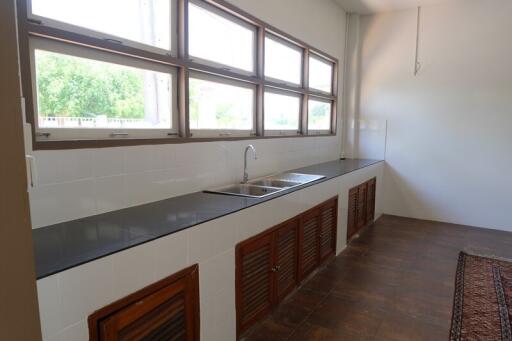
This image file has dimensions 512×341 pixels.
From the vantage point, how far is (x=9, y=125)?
573 mm

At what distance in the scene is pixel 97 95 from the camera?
1.96 metres

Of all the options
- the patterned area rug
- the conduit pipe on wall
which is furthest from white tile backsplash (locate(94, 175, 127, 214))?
the conduit pipe on wall

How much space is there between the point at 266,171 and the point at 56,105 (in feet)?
6.75

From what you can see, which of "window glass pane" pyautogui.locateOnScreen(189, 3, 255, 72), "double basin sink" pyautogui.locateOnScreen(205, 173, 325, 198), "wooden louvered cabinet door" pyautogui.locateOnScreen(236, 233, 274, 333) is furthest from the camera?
"double basin sink" pyautogui.locateOnScreen(205, 173, 325, 198)

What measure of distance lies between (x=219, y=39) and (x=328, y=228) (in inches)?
79.1

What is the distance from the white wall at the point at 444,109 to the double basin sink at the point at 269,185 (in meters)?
2.34

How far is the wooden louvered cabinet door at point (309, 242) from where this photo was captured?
9.30 ft

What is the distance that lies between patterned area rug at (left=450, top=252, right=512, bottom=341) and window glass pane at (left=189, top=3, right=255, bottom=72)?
104 inches

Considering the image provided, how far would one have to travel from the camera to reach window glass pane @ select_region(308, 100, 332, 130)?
4.54m

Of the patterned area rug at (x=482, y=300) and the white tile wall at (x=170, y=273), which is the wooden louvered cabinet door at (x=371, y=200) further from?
the white tile wall at (x=170, y=273)

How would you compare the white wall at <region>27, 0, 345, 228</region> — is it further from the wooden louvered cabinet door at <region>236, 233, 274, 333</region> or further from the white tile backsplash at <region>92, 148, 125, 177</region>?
the wooden louvered cabinet door at <region>236, 233, 274, 333</region>

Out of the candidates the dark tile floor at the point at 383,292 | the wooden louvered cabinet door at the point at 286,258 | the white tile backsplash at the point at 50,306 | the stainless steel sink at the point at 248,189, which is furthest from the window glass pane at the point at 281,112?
the white tile backsplash at the point at 50,306

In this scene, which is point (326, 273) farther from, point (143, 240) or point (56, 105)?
point (56, 105)

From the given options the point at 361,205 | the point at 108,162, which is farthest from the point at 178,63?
the point at 361,205
